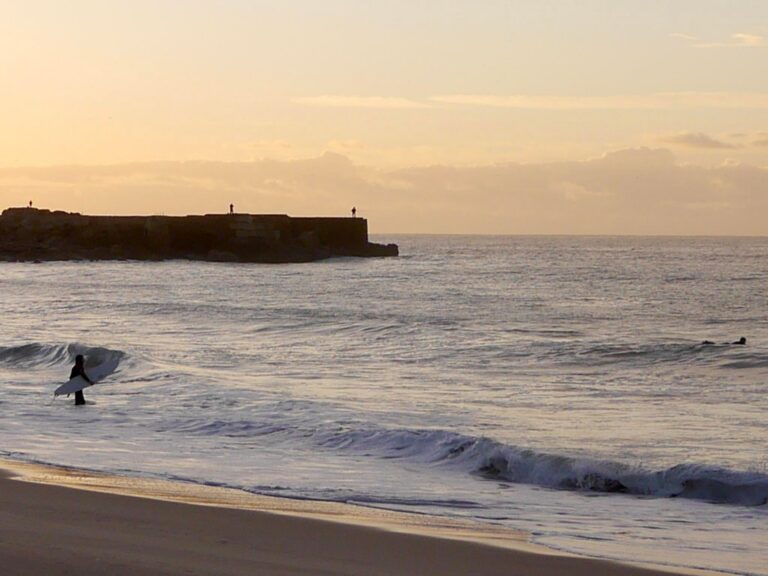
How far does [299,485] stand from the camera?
32.5 feet

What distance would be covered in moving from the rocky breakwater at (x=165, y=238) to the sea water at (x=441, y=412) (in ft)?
135

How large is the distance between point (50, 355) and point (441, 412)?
11.2 m

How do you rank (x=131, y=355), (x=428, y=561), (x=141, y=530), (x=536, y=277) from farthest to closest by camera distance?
(x=536, y=277), (x=131, y=355), (x=141, y=530), (x=428, y=561)

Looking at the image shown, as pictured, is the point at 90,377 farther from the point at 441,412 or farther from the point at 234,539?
the point at 234,539

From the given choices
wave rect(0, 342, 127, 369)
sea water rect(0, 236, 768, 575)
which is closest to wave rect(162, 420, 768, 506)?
sea water rect(0, 236, 768, 575)

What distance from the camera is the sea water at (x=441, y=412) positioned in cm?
945

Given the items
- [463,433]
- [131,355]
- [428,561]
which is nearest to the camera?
[428,561]

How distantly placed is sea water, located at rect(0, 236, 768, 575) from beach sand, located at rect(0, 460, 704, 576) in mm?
536

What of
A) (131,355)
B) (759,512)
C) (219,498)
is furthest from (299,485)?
(131,355)

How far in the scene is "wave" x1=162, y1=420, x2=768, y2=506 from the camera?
32.9 feet

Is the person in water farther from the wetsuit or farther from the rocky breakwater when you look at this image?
the rocky breakwater

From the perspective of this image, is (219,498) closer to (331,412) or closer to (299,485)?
(299,485)

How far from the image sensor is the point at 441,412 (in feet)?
47.5

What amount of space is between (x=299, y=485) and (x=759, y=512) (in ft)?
12.1
